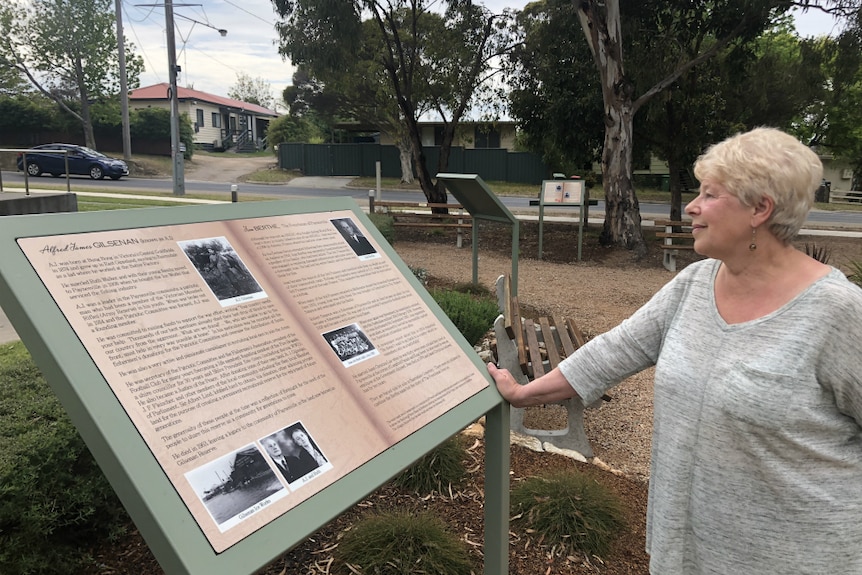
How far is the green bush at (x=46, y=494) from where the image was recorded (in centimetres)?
221

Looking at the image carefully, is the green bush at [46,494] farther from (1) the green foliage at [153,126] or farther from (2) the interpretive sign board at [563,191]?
A: (1) the green foliage at [153,126]

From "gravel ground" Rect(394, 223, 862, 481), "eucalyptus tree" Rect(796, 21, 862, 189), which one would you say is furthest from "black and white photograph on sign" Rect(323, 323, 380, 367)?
"eucalyptus tree" Rect(796, 21, 862, 189)

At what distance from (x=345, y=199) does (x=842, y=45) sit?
1275 centimetres

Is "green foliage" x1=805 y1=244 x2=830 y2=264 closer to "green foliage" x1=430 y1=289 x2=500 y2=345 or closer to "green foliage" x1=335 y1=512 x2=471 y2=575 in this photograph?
"green foliage" x1=430 y1=289 x2=500 y2=345

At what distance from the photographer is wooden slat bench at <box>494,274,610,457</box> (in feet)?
13.1

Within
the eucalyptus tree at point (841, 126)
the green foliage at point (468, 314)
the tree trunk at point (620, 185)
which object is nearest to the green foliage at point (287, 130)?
the eucalyptus tree at point (841, 126)

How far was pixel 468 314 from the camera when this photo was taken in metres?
5.41

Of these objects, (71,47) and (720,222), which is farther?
(71,47)

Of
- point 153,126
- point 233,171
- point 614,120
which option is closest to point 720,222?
point 614,120

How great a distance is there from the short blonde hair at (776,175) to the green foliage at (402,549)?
1.73 metres

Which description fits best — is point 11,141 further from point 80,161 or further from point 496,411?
point 496,411

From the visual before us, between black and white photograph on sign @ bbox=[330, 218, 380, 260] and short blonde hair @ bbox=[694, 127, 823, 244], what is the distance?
116 centimetres

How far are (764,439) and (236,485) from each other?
1267 millimetres

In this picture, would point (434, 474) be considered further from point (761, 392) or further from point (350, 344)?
point (761, 392)
